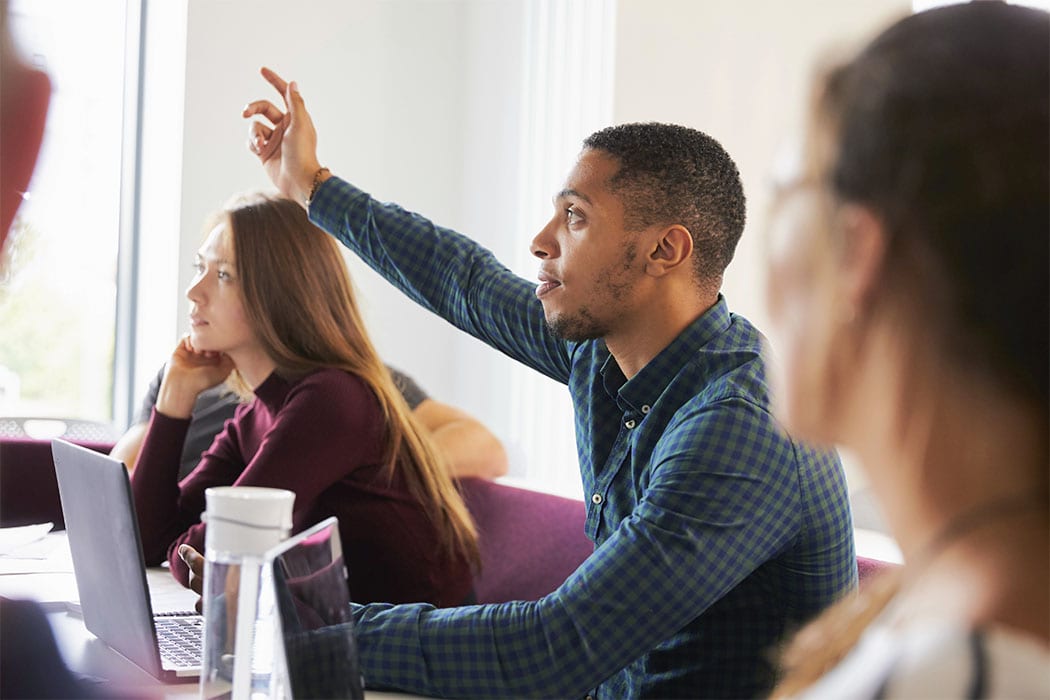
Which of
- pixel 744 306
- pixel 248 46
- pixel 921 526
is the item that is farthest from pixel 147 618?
pixel 248 46

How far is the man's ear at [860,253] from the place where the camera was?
0.60m

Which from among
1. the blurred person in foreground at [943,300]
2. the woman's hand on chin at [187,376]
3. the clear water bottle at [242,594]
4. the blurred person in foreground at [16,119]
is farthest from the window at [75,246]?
the blurred person in foreground at [943,300]

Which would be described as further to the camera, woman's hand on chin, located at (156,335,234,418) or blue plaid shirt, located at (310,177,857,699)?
woman's hand on chin, located at (156,335,234,418)

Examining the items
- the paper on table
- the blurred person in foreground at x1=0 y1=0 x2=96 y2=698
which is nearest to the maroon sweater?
the paper on table

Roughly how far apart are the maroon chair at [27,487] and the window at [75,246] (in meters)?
1.14

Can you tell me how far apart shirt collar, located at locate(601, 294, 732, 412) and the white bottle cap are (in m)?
0.64

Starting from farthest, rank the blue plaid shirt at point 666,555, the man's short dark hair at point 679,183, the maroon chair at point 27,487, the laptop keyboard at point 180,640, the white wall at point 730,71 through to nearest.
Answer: the white wall at point 730,71 < the maroon chair at point 27,487 < the man's short dark hair at point 679,183 < the laptop keyboard at point 180,640 < the blue plaid shirt at point 666,555

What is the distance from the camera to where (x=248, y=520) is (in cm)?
91

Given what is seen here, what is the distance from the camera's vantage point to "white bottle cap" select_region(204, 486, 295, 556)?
0.91 meters

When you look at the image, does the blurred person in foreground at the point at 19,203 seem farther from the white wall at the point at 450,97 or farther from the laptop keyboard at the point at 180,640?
the white wall at the point at 450,97

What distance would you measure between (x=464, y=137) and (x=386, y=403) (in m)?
2.27

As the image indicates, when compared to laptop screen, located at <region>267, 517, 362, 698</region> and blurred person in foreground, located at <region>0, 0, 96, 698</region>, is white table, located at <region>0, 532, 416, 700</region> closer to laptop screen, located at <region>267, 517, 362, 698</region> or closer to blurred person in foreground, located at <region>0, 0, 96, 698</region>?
blurred person in foreground, located at <region>0, 0, 96, 698</region>

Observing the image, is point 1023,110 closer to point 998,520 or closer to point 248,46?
point 998,520

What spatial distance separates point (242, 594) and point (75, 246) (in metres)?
3.05
